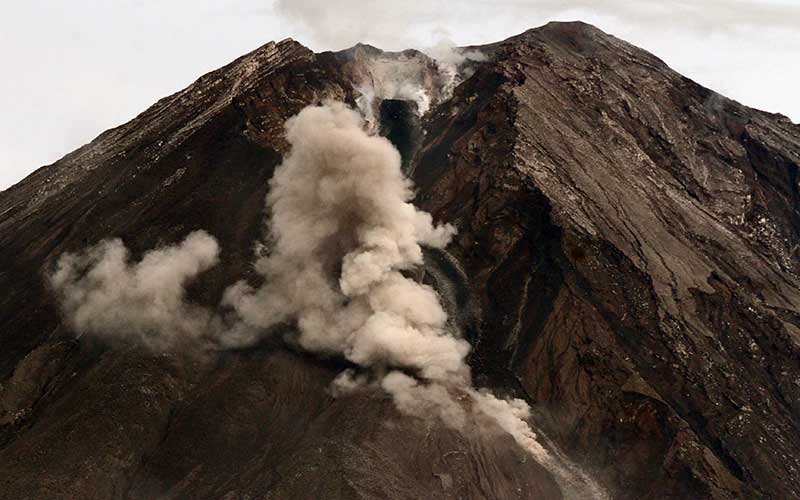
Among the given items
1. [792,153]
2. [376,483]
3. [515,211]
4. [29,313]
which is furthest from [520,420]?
[792,153]

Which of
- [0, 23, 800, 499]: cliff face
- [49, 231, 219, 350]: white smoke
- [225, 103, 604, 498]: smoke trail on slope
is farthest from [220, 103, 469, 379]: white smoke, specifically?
[49, 231, 219, 350]: white smoke

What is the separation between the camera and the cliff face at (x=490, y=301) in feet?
106

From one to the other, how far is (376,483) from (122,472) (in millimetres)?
10029

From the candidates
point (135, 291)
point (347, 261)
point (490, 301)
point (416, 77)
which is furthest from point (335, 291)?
Answer: point (416, 77)

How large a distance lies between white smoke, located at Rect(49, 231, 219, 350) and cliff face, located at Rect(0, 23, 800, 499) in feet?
2.88

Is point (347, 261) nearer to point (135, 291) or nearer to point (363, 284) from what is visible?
point (363, 284)

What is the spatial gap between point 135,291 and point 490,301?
58.7 feet

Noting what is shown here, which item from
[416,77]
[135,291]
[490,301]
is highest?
[416,77]

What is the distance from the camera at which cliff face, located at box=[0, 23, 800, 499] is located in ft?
106

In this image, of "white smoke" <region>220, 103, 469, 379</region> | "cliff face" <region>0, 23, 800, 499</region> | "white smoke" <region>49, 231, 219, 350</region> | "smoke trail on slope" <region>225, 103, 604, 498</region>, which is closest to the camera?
"cliff face" <region>0, 23, 800, 499</region>

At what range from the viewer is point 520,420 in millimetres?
36750

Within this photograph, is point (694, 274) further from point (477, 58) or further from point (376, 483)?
point (477, 58)

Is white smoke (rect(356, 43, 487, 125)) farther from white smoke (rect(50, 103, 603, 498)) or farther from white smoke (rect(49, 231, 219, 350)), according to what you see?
white smoke (rect(49, 231, 219, 350))

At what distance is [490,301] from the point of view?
141 ft
